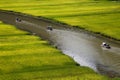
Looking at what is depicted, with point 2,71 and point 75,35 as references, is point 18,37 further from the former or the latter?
point 2,71

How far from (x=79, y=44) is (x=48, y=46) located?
7.45 m

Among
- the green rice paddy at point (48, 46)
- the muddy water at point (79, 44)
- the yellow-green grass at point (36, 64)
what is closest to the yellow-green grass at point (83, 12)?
the green rice paddy at point (48, 46)

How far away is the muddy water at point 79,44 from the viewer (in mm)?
50219

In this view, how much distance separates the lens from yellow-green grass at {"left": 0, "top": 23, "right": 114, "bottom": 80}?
1654 inches

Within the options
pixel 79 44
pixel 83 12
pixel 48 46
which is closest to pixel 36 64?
pixel 48 46

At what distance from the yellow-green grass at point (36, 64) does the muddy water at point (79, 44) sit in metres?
3.44

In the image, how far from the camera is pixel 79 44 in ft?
208

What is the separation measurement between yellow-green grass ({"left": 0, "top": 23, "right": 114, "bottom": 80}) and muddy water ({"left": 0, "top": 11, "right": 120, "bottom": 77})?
3443 millimetres

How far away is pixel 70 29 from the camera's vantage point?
256 ft

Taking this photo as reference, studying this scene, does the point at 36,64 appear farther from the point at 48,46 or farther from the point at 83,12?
the point at 83,12

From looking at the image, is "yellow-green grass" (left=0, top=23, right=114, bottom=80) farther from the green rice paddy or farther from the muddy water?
the muddy water

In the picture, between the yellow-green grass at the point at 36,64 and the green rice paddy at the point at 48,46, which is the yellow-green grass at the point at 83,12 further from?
the yellow-green grass at the point at 36,64

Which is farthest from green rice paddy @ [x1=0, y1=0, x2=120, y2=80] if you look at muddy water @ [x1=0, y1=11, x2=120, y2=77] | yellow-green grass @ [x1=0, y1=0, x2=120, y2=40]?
muddy water @ [x1=0, y1=11, x2=120, y2=77]

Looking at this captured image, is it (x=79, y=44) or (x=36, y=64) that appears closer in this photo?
(x=36, y=64)
